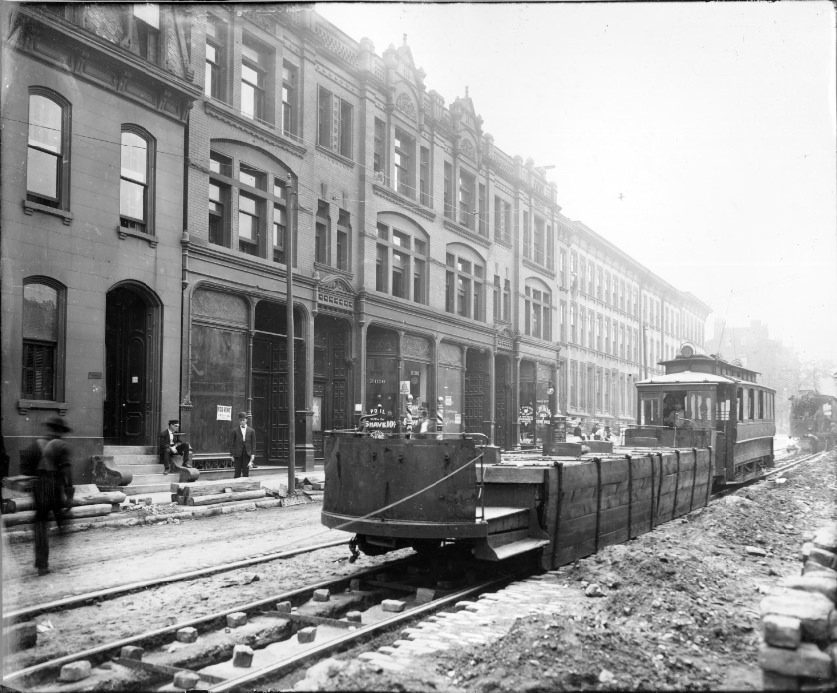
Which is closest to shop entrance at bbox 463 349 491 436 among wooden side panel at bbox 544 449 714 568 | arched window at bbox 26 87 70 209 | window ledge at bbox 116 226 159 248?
window ledge at bbox 116 226 159 248

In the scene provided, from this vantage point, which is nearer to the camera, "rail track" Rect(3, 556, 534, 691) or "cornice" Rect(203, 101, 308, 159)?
"rail track" Rect(3, 556, 534, 691)

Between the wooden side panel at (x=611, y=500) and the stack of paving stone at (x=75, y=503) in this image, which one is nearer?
the wooden side panel at (x=611, y=500)

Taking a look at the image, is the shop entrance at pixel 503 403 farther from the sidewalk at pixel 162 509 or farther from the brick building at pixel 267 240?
the sidewalk at pixel 162 509

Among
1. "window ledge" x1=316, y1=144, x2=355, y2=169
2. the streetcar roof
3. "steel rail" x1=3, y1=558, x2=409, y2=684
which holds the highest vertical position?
"window ledge" x1=316, y1=144, x2=355, y2=169

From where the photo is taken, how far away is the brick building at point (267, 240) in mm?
14422

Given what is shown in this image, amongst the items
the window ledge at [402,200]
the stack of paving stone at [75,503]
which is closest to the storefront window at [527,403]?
the window ledge at [402,200]

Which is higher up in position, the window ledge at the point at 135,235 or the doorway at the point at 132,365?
the window ledge at the point at 135,235

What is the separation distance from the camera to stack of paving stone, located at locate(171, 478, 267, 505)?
14250 mm

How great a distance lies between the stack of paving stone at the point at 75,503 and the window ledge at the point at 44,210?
5.31 meters

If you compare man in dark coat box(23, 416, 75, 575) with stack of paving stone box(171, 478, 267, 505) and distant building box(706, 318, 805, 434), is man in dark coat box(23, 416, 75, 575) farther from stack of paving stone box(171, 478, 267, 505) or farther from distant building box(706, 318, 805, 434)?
distant building box(706, 318, 805, 434)

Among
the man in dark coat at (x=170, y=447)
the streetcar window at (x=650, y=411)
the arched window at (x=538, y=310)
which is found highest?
the arched window at (x=538, y=310)

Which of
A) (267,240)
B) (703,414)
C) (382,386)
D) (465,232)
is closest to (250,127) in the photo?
(267,240)

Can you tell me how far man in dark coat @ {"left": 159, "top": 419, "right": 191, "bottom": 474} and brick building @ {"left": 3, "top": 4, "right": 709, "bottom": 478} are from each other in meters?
0.47

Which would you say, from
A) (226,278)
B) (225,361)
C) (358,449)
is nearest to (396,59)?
(226,278)
